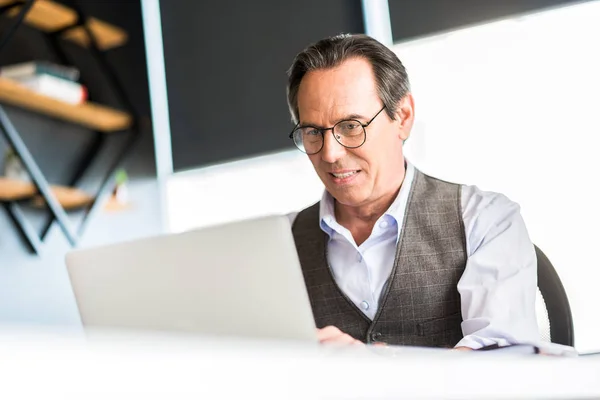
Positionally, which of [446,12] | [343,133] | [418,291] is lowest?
[418,291]

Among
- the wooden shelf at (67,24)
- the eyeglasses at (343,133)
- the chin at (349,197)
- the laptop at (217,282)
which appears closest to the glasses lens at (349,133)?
the eyeglasses at (343,133)

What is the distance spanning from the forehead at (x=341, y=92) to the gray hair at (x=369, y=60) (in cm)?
2

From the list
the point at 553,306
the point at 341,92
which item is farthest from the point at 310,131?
the point at 553,306

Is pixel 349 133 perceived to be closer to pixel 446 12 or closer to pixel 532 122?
pixel 532 122

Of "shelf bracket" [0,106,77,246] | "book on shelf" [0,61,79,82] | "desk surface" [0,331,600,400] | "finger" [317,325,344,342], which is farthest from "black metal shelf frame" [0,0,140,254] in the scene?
"desk surface" [0,331,600,400]

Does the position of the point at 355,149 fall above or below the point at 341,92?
below

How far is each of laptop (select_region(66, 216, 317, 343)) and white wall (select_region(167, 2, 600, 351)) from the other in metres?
2.11

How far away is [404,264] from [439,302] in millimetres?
119

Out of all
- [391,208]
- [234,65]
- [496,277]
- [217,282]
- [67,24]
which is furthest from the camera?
[234,65]

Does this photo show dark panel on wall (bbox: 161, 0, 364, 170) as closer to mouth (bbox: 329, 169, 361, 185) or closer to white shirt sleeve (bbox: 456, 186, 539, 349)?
mouth (bbox: 329, 169, 361, 185)

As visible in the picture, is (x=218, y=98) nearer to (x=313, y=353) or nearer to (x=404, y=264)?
(x=404, y=264)

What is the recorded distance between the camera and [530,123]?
311 cm

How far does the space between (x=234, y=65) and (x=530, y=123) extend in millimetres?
1643

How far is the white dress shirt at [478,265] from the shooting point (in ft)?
4.72
